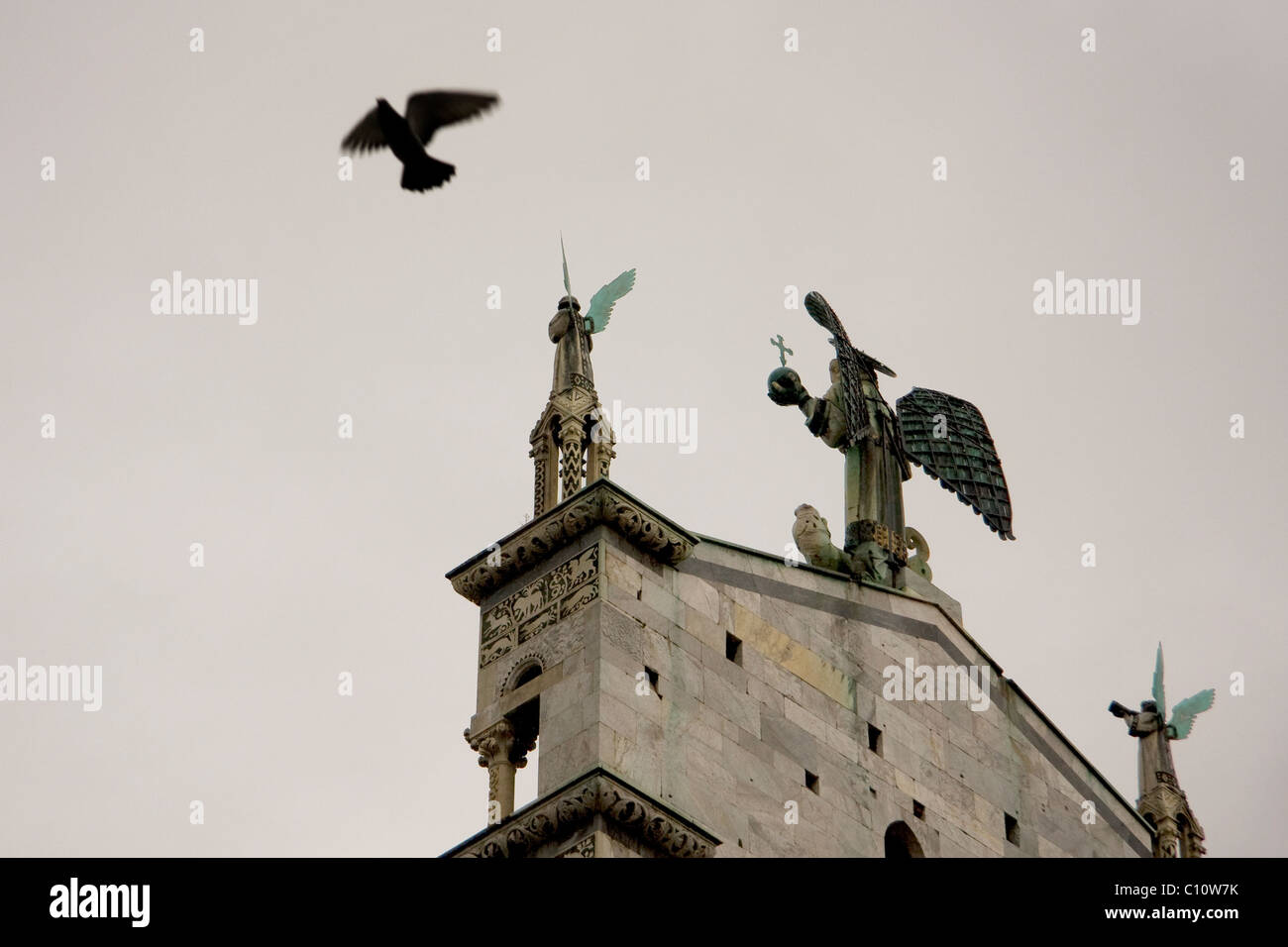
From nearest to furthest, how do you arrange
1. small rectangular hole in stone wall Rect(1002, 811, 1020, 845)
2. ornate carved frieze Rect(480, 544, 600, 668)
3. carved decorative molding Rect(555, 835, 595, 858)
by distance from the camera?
carved decorative molding Rect(555, 835, 595, 858) → ornate carved frieze Rect(480, 544, 600, 668) → small rectangular hole in stone wall Rect(1002, 811, 1020, 845)

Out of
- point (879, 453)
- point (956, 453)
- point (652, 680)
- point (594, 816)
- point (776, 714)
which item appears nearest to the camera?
point (594, 816)

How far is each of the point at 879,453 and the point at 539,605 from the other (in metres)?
6.43

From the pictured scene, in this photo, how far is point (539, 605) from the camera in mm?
35125

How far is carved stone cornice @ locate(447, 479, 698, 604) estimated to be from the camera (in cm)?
3512

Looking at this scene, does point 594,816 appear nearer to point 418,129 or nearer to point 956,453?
point 418,129

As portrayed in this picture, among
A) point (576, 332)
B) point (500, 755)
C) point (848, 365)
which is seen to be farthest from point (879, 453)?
point (500, 755)

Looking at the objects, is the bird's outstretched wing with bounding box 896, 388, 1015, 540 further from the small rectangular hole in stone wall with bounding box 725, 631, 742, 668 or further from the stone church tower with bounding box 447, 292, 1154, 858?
the small rectangular hole in stone wall with bounding box 725, 631, 742, 668

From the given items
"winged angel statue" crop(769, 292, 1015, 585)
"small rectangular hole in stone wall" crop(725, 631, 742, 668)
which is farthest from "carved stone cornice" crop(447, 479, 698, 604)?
"winged angel statue" crop(769, 292, 1015, 585)

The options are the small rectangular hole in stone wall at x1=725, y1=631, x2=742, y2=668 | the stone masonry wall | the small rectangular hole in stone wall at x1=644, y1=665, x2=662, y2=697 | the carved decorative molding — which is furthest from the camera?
the small rectangular hole in stone wall at x1=725, y1=631, x2=742, y2=668

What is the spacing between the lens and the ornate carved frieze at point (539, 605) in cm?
3478

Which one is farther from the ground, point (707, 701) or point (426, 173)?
point (426, 173)

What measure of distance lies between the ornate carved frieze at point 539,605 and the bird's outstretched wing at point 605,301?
3762 mm

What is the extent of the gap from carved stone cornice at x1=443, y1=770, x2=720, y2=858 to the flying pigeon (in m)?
6.94
